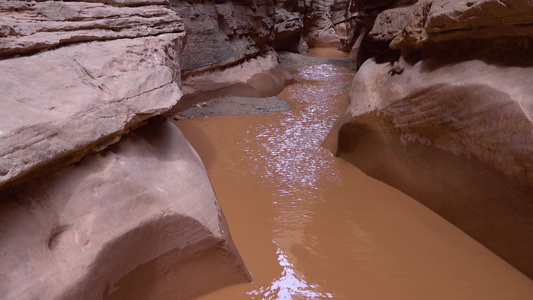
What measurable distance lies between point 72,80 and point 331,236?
214cm

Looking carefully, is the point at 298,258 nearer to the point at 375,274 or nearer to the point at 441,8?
the point at 375,274

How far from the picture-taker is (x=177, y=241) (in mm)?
1995

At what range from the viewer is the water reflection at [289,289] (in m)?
2.27

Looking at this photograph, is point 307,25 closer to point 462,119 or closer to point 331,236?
point 462,119

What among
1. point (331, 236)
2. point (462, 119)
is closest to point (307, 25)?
point (462, 119)

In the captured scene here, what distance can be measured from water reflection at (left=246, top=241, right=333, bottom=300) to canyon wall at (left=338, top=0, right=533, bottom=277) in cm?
143

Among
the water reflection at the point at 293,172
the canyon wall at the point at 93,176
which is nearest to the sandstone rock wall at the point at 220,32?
the water reflection at the point at 293,172

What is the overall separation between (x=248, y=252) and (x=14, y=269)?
1589 mm

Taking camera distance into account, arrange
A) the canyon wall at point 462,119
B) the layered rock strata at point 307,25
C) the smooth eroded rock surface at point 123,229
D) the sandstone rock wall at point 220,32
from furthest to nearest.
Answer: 1. the layered rock strata at point 307,25
2. the sandstone rock wall at point 220,32
3. the canyon wall at point 462,119
4. the smooth eroded rock surface at point 123,229

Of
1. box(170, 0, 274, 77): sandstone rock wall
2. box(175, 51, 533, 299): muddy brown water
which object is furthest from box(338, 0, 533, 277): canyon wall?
box(170, 0, 274, 77): sandstone rock wall

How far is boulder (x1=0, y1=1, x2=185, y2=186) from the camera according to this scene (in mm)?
1521

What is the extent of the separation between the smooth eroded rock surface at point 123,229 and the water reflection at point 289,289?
155mm

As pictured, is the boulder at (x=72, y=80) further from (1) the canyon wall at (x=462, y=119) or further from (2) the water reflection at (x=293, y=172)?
(1) the canyon wall at (x=462, y=119)

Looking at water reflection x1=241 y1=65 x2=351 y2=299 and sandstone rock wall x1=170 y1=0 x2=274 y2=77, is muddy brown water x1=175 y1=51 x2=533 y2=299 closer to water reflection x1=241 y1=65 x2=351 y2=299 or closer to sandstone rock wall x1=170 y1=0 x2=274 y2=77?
water reflection x1=241 y1=65 x2=351 y2=299
